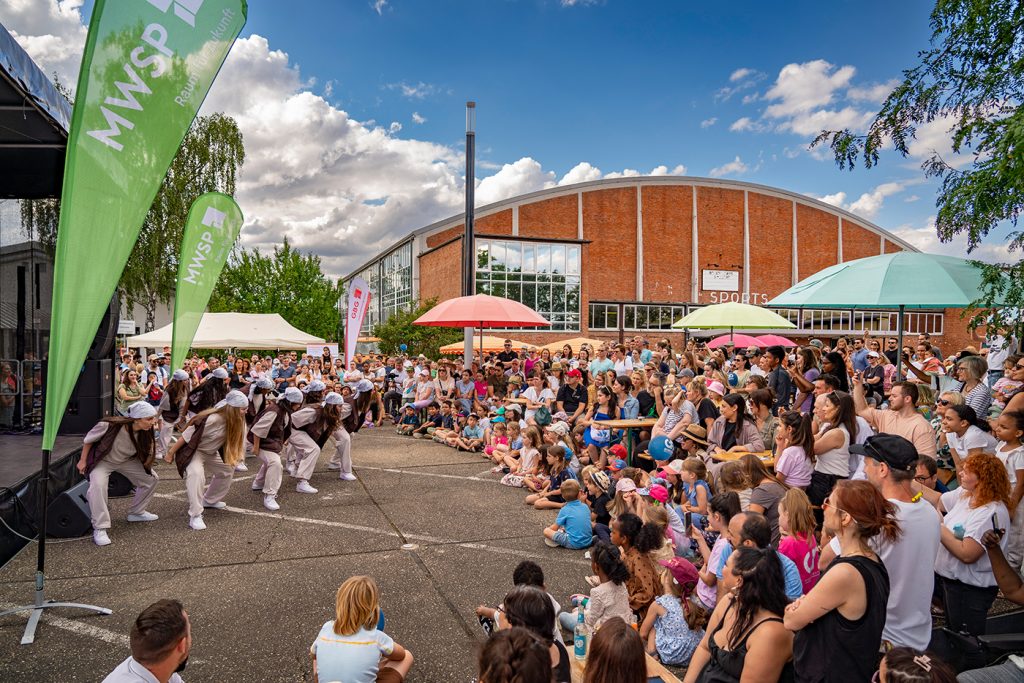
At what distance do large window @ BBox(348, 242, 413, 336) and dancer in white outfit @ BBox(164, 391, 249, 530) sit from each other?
32.7 metres

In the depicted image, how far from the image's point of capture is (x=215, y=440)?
7371mm

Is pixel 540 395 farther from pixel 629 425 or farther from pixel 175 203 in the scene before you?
pixel 175 203

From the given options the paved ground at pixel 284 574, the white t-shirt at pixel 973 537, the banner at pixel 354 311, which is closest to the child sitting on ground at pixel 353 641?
the paved ground at pixel 284 574

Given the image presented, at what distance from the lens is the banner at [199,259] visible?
26.8ft

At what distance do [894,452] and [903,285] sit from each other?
325 centimetres

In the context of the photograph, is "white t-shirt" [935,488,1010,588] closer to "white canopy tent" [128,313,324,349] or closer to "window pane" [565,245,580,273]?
"white canopy tent" [128,313,324,349]

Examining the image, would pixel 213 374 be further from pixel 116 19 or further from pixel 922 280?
pixel 922 280

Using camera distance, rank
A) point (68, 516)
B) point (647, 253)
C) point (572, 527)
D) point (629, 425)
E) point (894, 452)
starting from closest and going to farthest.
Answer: point (894, 452) → point (572, 527) → point (68, 516) → point (629, 425) → point (647, 253)

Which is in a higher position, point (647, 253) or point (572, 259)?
point (647, 253)

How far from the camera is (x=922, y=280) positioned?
5766 mm

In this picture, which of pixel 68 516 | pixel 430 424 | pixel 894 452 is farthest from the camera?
pixel 430 424

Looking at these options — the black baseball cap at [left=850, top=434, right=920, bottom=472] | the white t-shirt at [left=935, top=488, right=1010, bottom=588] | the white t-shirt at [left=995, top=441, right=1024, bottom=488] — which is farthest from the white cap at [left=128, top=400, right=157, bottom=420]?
the white t-shirt at [left=995, top=441, right=1024, bottom=488]

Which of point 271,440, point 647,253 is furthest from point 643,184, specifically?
point 271,440

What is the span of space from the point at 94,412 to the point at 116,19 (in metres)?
7.58
